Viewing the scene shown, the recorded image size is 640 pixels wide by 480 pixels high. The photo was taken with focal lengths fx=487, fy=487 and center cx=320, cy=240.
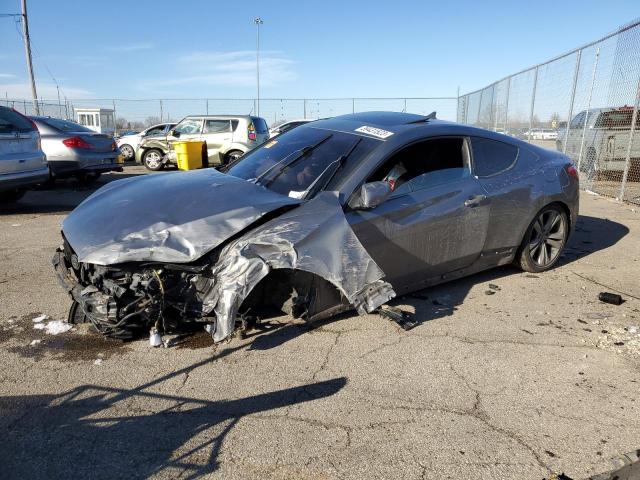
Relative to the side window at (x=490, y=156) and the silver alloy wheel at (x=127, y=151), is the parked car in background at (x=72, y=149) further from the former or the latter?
the side window at (x=490, y=156)

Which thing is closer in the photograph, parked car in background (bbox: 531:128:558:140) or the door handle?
the door handle

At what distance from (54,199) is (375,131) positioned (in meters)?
7.90

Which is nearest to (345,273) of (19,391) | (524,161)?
(19,391)

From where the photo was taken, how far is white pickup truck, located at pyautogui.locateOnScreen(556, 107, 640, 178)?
10258mm

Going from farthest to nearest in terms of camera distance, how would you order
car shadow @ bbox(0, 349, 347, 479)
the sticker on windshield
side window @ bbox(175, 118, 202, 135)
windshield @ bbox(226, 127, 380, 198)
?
side window @ bbox(175, 118, 202, 135) < the sticker on windshield < windshield @ bbox(226, 127, 380, 198) < car shadow @ bbox(0, 349, 347, 479)

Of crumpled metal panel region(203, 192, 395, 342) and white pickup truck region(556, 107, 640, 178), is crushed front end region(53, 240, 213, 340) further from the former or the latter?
white pickup truck region(556, 107, 640, 178)

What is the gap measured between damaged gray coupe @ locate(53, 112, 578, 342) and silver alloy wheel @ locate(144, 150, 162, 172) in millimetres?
11540

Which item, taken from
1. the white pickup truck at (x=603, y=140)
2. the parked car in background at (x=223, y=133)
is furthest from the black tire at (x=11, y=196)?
the white pickup truck at (x=603, y=140)

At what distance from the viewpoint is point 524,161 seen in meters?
4.83

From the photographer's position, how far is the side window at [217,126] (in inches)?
563

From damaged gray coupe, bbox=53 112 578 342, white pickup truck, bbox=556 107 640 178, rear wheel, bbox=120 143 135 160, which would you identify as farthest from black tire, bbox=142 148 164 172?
white pickup truck, bbox=556 107 640 178

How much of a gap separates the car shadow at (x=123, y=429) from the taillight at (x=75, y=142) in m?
8.39

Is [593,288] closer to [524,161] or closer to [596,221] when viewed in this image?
[524,161]

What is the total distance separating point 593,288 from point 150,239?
4142mm
